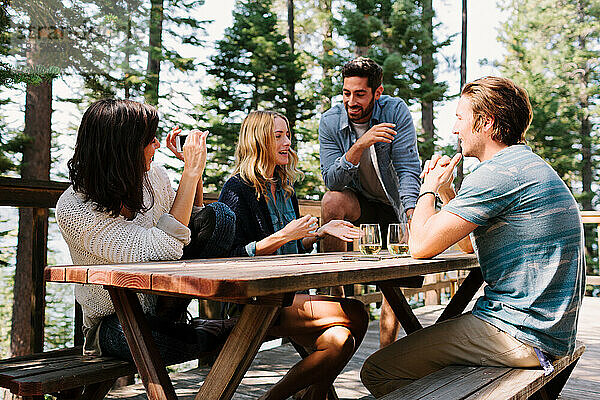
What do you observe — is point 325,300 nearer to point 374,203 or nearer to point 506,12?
point 374,203

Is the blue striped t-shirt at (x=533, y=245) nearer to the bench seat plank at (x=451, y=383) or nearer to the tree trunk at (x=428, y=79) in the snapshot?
the bench seat plank at (x=451, y=383)

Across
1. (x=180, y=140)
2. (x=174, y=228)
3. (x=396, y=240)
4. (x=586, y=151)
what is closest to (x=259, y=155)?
(x=180, y=140)

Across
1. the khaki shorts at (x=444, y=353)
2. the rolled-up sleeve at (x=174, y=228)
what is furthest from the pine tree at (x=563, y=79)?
the rolled-up sleeve at (x=174, y=228)

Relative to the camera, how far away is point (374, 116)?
3520mm

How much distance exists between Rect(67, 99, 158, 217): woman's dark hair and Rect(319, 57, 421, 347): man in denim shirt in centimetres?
155

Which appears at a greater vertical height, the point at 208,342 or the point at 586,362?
the point at 208,342

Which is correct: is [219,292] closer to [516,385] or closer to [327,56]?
[516,385]

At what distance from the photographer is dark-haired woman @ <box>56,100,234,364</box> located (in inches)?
72.4

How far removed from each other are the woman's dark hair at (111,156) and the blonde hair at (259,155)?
92 cm

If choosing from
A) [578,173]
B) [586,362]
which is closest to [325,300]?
[586,362]

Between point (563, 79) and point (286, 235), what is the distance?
17.5 meters

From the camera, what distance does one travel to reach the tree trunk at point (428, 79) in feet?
42.2

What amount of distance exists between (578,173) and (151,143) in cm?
1837

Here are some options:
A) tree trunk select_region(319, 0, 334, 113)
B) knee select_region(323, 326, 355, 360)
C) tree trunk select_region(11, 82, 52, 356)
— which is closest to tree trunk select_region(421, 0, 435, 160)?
tree trunk select_region(319, 0, 334, 113)
